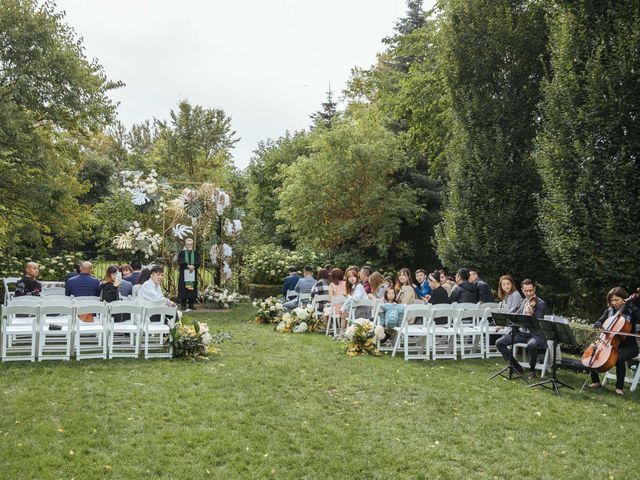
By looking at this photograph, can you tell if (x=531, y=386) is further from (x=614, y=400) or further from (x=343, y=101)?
(x=343, y=101)

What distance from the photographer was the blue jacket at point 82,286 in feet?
35.8

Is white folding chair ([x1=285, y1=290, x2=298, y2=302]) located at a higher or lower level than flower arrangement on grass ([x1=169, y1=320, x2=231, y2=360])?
higher

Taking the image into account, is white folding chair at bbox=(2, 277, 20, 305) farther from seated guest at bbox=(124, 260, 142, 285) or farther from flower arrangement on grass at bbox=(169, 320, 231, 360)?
flower arrangement on grass at bbox=(169, 320, 231, 360)

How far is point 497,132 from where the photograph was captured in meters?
14.9

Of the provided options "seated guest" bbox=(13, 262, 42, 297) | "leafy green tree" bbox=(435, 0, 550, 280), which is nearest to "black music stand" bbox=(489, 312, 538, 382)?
"leafy green tree" bbox=(435, 0, 550, 280)

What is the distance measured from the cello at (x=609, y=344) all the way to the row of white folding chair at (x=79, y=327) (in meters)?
6.50

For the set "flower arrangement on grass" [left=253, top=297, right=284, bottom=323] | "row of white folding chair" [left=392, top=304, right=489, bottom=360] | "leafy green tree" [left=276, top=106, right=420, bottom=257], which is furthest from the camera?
"leafy green tree" [left=276, top=106, right=420, bottom=257]

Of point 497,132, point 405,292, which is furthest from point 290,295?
point 497,132

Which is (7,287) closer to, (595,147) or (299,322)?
(299,322)

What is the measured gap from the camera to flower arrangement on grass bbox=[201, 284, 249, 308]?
1725 cm

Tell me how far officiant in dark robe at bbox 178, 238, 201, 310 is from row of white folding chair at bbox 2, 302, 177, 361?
6.06 meters

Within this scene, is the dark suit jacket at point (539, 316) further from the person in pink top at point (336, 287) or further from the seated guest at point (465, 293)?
the person in pink top at point (336, 287)

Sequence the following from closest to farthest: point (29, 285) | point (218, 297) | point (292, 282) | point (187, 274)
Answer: point (29, 285), point (292, 282), point (187, 274), point (218, 297)

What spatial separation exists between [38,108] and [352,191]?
10777 mm
